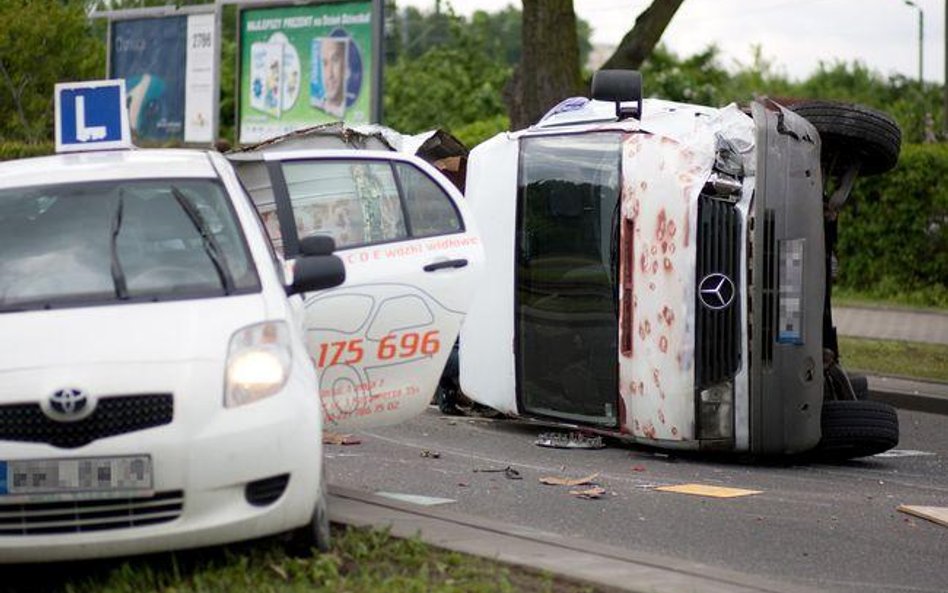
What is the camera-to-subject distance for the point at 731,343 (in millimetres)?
10883

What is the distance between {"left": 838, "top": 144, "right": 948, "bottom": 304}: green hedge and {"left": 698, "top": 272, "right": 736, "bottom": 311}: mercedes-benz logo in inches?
579

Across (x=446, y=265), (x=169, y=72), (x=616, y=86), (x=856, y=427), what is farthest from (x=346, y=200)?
(x=169, y=72)

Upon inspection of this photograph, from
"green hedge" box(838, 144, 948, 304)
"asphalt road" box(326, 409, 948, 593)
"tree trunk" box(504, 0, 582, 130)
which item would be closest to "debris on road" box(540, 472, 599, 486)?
"asphalt road" box(326, 409, 948, 593)

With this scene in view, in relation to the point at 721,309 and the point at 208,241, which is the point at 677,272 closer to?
the point at 721,309

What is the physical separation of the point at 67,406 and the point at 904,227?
20.3m

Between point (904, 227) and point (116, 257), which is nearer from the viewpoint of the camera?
point (116, 257)

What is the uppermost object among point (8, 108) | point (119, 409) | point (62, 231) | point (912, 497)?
point (8, 108)

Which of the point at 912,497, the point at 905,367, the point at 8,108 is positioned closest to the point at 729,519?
the point at 912,497

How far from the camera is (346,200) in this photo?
9391mm

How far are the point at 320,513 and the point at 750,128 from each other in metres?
4.70

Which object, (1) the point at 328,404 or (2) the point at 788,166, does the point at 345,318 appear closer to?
(1) the point at 328,404

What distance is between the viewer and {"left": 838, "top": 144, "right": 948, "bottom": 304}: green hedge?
2503cm

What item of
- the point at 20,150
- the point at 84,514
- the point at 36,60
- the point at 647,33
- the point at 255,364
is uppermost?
the point at 36,60

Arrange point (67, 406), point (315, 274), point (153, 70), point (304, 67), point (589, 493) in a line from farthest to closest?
1. point (153, 70)
2. point (304, 67)
3. point (589, 493)
4. point (315, 274)
5. point (67, 406)
